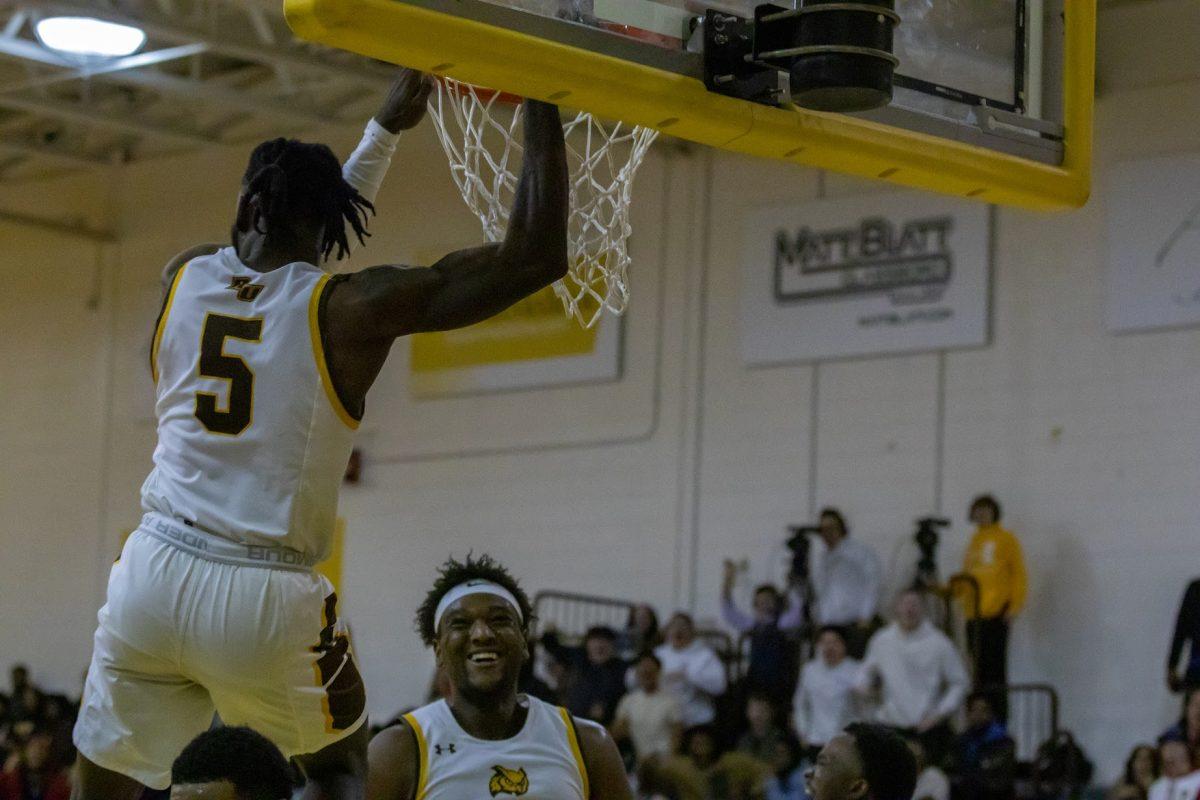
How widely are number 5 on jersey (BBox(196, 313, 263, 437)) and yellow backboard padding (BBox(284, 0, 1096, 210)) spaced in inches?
28.5

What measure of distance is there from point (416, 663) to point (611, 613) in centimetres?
227

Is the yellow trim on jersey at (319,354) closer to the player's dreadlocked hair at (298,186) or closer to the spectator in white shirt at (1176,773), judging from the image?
the player's dreadlocked hair at (298,186)

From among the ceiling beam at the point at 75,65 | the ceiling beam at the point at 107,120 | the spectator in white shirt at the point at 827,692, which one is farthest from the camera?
the ceiling beam at the point at 107,120

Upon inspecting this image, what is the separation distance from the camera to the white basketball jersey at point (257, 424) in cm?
466

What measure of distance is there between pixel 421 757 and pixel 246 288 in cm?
217

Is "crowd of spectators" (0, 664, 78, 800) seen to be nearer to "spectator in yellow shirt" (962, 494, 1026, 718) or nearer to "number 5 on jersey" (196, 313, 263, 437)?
"spectator in yellow shirt" (962, 494, 1026, 718)

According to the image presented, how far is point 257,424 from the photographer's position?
15.3 ft

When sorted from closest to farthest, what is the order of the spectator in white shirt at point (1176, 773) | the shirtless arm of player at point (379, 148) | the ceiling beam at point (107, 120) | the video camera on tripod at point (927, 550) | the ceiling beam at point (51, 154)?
1. the shirtless arm of player at point (379, 148)
2. the spectator in white shirt at point (1176, 773)
3. the video camera on tripod at point (927, 550)
4. the ceiling beam at point (107, 120)
5. the ceiling beam at point (51, 154)

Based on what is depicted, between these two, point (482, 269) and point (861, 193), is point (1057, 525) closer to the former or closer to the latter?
point (861, 193)

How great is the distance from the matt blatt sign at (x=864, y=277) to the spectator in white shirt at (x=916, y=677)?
2.65 m

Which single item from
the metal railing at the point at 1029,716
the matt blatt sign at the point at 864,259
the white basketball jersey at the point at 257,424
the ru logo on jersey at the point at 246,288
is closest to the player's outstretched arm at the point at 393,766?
the white basketball jersey at the point at 257,424

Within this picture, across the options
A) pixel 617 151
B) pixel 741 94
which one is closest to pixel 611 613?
pixel 617 151

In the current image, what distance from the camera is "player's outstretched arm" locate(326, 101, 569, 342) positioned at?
14.9 ft

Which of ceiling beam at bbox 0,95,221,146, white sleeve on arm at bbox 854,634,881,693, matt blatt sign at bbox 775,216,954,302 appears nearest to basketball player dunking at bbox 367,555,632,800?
white sleeve on arm at bbox 854,634,881,693
